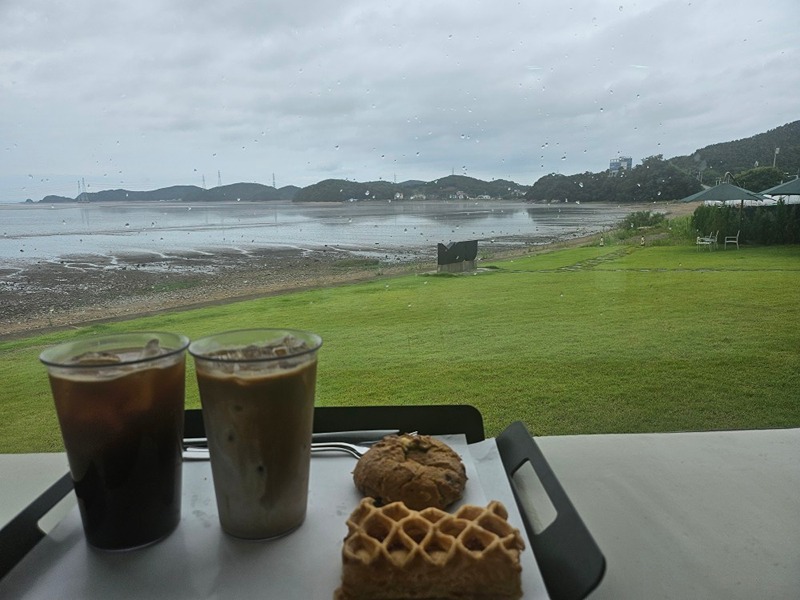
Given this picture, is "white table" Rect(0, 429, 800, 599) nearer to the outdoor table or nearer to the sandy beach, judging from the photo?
the outdoor table

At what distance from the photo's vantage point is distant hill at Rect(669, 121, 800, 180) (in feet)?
7.16

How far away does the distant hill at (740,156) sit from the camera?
218 centimetres

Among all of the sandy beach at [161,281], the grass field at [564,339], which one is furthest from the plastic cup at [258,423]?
the sandy beach at [161,281]

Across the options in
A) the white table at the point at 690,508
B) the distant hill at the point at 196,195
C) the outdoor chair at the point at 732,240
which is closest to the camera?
the white table at the point at 690,508

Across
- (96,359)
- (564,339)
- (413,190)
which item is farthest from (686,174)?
(96,359)

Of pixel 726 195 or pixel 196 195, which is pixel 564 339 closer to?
pixel 726 195

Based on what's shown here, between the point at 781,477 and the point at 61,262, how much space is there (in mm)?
1861

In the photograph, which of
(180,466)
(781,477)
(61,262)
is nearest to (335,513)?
(180,466)

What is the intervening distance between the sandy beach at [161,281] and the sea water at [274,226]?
34 mm

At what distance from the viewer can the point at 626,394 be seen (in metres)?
2.13

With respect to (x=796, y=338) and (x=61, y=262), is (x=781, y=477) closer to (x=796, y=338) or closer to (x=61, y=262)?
(x=796, y=338)

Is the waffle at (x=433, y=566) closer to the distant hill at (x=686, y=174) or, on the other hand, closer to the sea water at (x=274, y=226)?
the sea water at (x=274, y=226)

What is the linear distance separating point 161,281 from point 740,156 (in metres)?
2.02

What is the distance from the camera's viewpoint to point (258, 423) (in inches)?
28.6
